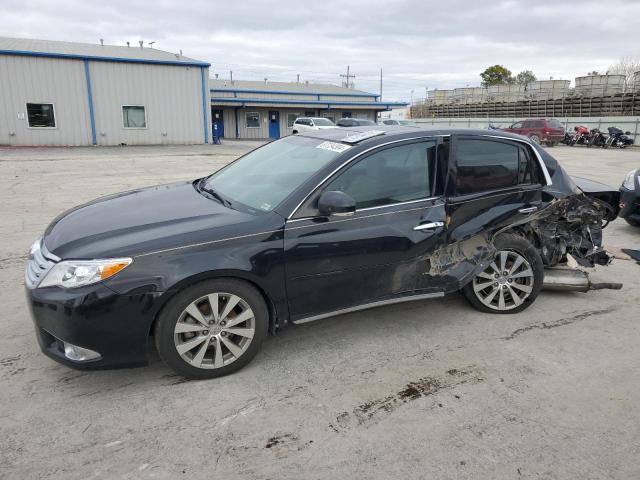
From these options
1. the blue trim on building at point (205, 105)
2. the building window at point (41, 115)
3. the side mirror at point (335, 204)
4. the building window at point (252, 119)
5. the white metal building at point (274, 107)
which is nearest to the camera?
the side mirror at point (335, 204)

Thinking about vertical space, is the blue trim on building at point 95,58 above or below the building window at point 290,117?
above

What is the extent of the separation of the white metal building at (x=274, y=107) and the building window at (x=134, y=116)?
11947 millimetres

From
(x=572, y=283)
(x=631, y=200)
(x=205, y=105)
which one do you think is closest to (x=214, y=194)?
(x=572, y=283)

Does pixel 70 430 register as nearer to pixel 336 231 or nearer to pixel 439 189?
pixel 336 231

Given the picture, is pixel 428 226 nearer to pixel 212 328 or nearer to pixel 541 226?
pixel 541 226

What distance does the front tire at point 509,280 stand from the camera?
426cm

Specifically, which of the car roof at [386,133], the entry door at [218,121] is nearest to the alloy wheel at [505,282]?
the car roof at [386,133]

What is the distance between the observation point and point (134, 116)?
84.7 ft

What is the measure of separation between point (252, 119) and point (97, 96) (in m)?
17.1

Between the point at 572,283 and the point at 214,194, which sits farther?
the point at 572,283

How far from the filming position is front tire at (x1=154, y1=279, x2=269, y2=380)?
302 cm

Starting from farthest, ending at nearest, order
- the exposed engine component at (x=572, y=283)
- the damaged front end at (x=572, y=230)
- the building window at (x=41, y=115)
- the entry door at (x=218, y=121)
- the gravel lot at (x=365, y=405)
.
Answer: the entry door at (x=218, y=121)
the building window at (x=41, y=115)
the exposed engine component at (x=572, y=283)
the damaged front end at (x=572, y=230)
the gravel lot at (x=365, y=405)

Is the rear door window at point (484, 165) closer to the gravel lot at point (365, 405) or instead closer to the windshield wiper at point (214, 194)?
the gravel lot at point (365, 405)

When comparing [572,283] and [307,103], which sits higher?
[307,103]
